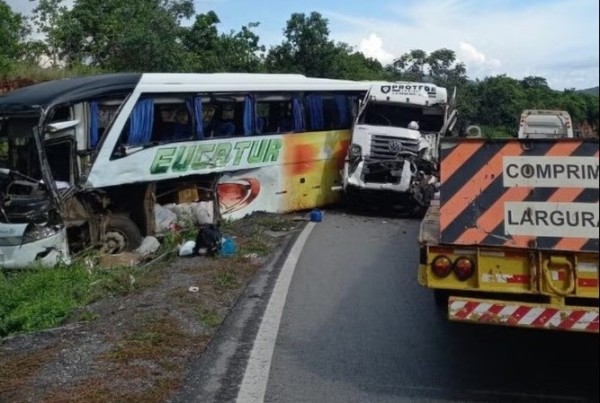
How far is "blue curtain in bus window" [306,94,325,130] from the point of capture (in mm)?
16406

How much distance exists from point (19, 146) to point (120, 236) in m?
2.03

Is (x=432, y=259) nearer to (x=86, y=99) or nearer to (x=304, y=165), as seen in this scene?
(x=86, y=99)

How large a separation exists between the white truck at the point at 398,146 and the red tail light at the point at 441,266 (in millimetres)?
9601

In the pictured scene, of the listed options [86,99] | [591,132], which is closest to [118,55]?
[86,99]

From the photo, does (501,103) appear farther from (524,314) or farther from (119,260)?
(524,314)

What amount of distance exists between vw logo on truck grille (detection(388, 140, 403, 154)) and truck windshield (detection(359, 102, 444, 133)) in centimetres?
104

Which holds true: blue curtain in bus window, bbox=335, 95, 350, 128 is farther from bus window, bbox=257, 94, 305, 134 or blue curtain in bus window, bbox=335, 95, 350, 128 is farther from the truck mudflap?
the truck mudflap

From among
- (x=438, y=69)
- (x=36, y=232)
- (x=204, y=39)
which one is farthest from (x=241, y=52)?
(x=36, y=232)

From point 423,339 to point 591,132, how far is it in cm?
274

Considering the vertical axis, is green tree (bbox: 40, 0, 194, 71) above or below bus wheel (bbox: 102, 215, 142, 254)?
above

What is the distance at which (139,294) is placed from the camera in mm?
8523

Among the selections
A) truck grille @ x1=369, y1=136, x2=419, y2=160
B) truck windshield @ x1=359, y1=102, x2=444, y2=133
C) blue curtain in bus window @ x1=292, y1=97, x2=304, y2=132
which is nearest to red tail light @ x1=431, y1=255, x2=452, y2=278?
truck grille @ x1=369, y1=136, x2=419, y2=160

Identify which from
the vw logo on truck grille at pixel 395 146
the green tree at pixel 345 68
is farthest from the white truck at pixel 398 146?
the green tree at pixel 345 68

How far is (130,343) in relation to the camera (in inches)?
254
